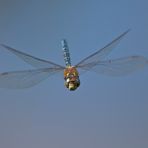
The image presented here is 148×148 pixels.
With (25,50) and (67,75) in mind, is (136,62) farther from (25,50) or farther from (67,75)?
(25,50)

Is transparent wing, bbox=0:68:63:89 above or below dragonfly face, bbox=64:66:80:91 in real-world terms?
above

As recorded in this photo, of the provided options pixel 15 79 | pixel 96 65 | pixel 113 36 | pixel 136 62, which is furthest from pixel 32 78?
pixel 113 36

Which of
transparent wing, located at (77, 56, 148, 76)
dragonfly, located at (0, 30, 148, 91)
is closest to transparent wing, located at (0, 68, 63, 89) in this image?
dragonfly, located at (0, 30, 148, 91)

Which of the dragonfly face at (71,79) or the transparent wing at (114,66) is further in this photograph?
the transparent wing at (114,66)

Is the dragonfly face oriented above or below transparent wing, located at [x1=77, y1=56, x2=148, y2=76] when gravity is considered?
below

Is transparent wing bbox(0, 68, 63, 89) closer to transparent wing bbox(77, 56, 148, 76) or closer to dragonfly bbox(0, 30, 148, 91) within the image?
dragonfly bbox(0, 30, 148, 91)

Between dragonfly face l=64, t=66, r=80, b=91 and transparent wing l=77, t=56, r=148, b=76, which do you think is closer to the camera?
dragonfly face l=64, t=66, r=80, b=91

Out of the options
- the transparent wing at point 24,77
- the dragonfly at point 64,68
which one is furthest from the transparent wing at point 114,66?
the transparent wing at point 24,77

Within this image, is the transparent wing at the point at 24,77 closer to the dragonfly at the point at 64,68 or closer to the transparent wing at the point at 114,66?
the dragonfly at the point at 64,68
